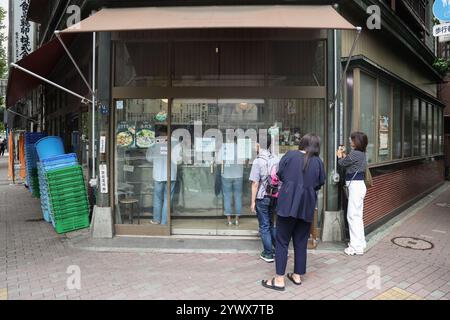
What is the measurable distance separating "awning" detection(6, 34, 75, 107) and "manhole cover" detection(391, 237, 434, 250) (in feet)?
23.1

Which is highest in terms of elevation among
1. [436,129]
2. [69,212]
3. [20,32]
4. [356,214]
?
[20,32]

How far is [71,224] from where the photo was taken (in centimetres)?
721

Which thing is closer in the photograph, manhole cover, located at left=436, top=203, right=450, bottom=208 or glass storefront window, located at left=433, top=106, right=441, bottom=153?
manhole cover, located at left=436, top=203, right=450, bottom=208

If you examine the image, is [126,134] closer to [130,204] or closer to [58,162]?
[130,204]

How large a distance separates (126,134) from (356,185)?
13.3ft

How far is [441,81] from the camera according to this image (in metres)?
13.9

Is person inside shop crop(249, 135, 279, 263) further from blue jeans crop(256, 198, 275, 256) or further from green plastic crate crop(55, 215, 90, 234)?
green plastic crate crop(55, 215, 90, 234)

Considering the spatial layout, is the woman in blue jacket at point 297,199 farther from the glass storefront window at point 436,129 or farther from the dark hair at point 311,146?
the glass storefront window at point 436,129

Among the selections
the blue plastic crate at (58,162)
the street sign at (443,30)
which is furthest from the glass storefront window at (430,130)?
the blue plastic crate at (58,162)

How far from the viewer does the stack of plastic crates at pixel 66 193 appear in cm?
702

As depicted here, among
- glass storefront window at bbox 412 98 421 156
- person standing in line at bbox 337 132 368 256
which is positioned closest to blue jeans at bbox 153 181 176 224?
→ person standing in line at bbox 337 132 368 256

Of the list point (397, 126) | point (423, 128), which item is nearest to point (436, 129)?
point (423, 128)

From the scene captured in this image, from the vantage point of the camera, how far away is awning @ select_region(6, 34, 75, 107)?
7211mm

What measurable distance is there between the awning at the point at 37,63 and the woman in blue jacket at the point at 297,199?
513 centimetres
